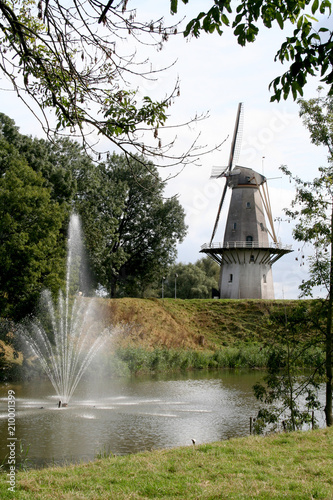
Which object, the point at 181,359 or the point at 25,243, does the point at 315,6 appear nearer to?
the point at 25,243

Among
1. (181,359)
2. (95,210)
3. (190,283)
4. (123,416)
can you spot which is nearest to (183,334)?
(181,359)

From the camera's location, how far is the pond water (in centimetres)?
945

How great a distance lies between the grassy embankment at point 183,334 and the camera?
81.0 feet

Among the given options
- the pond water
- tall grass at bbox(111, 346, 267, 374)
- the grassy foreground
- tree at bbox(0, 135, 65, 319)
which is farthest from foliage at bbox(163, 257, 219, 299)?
the grassy foreground

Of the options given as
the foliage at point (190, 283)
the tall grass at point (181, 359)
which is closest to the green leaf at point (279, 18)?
the tall grass at point (181, 359)

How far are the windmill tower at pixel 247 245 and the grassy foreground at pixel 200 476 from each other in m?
37.1

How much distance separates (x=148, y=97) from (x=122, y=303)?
102 feet

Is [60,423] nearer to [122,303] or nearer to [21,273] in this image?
[21,273]

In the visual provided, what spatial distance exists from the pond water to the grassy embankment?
4.53 meters

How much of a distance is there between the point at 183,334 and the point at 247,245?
512 inches

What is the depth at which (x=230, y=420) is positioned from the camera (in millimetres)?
12211

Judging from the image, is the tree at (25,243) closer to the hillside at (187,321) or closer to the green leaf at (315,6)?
the hillside at (187,321)

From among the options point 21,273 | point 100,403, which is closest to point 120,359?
point 21,273

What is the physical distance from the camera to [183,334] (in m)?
33.7
